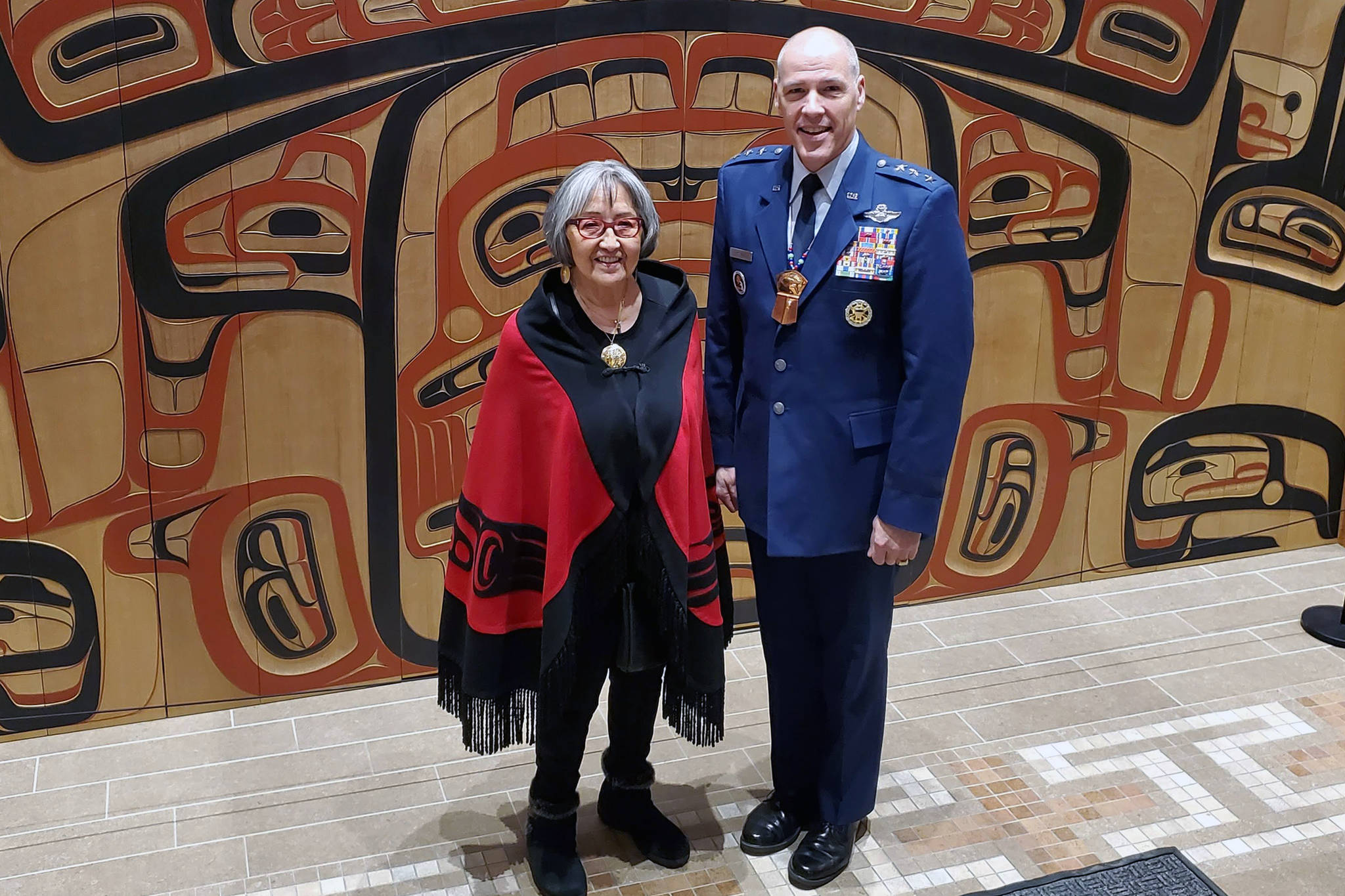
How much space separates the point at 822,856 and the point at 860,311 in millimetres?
1166

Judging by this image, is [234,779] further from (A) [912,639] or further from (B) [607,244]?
(A) [912,639]

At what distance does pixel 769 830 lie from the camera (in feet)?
9.96

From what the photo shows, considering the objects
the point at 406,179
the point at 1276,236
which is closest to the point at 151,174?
the point at 406,179

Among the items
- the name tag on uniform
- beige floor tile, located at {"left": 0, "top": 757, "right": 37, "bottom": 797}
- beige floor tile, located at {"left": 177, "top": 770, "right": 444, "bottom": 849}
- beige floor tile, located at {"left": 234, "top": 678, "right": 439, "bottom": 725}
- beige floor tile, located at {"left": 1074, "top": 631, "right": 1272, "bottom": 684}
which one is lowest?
beige floor tile, located at {"left": 0, "top": 757, "right": 37, "bottom": 797}

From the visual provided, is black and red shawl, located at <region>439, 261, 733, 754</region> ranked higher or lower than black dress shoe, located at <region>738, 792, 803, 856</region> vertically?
higher

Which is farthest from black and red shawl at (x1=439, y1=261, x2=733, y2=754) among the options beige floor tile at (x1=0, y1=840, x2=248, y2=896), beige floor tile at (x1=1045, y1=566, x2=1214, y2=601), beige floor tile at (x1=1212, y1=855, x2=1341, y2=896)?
beige floor tile at (x1=1045, y1=566, x2=1214, y2=601)

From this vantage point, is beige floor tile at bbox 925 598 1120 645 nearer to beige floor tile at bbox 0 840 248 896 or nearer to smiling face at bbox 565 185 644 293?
smiling face at bbox 565 185 644 293

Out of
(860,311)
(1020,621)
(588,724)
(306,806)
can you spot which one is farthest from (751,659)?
(860,311)

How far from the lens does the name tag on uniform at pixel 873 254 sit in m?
2.63

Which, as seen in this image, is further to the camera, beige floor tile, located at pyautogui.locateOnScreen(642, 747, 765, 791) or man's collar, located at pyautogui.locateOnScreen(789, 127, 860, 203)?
beige floor tile, located at pyautogui.locateOnScreen(642, 747, 765, 791)

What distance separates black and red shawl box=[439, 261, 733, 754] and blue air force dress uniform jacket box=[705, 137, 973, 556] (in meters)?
0.13

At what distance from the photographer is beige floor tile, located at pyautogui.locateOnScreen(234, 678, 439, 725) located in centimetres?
359

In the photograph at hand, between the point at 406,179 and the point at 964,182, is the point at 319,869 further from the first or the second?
the point at 964,182

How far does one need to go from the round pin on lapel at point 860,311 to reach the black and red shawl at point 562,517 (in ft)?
1.01
